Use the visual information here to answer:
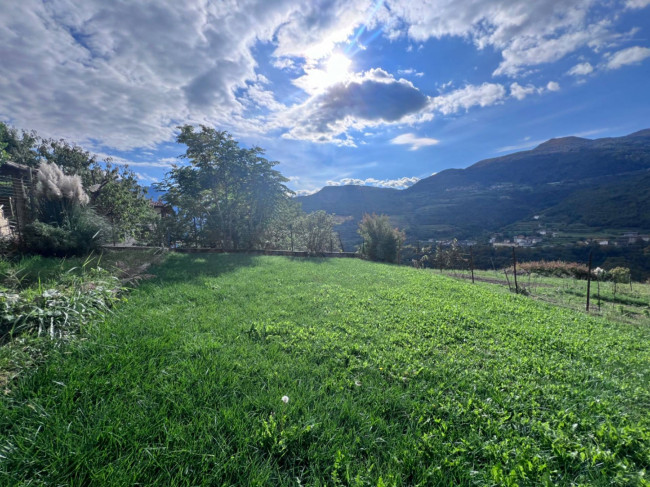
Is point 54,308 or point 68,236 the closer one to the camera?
point 54,308

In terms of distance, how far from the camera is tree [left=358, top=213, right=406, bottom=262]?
53.6 feet

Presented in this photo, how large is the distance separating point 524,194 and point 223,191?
383ft

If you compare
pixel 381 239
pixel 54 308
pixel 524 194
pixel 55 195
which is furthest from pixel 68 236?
pixel 524 194

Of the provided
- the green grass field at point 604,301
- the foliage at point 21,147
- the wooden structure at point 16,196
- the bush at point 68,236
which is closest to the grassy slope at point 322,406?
the green grass field at point 604,301

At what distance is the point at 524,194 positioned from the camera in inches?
3809

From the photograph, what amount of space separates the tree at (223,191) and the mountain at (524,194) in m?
36.4

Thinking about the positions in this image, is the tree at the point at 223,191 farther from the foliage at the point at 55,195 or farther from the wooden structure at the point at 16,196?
the foliage at the point at 55,195

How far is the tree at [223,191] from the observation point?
531 inches

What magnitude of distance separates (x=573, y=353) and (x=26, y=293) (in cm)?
707

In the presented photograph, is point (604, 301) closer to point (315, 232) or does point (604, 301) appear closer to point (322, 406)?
point (322, 406)

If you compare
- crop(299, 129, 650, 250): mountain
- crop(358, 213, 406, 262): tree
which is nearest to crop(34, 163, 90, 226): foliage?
crop(358, 213, 406, 262): tree

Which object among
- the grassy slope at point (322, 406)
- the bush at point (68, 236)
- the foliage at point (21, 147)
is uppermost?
the foliage at point (21, 147)

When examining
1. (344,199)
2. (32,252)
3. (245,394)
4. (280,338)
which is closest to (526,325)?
(280,338)

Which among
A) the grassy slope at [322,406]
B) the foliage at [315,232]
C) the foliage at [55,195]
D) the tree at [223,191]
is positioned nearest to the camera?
the grassy slope at [322,406]
